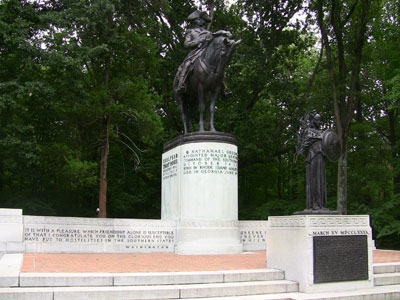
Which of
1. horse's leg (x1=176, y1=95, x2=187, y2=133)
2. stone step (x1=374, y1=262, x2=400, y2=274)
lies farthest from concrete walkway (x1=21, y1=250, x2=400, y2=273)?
horse's leg (x1=176, y1=95, x2=187, y2=133)

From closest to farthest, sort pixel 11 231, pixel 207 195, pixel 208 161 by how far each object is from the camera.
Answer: pixel 11 231 < pixel 207 195 < pixel 208 161

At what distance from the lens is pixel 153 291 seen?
7617 millimetres

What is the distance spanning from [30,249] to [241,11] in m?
21.3

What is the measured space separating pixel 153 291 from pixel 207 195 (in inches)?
261

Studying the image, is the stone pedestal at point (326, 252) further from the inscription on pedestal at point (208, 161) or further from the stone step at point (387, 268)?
the inscription on pedestal at point (208, 161)

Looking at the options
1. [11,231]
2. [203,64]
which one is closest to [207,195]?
[203,64]

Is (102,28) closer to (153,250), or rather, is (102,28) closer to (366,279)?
(153,250)

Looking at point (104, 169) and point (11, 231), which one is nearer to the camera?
point (11, 231)

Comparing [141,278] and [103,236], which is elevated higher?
[103,236]

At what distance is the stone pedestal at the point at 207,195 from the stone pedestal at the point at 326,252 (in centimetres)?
457

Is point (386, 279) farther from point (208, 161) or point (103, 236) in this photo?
point (103, 236)

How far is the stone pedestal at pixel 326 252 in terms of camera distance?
8688 mm

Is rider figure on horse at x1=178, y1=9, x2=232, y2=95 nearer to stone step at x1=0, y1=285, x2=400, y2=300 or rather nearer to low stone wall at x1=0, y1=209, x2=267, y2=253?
low stone wall at x1=0, y1=209, x2=267, y2=253

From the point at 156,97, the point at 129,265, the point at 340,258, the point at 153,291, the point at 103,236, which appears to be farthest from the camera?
the point at 156,97
